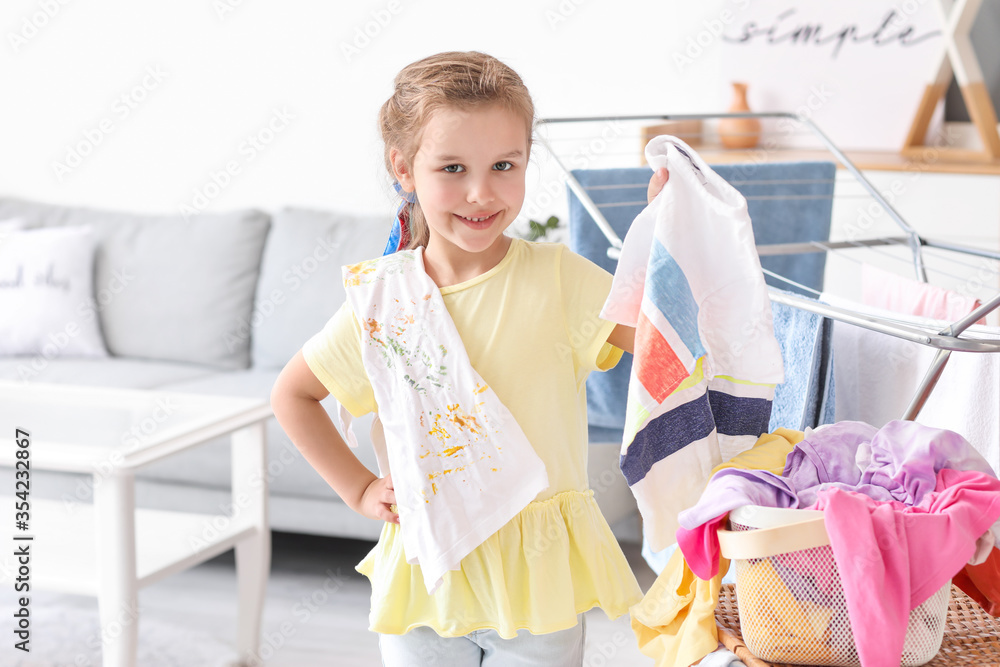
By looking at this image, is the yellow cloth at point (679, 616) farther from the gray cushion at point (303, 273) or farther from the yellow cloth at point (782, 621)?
the gray cushion at point (303, 273)

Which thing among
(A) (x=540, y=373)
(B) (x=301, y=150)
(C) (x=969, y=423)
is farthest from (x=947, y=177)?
(B) (x=301, y=150)

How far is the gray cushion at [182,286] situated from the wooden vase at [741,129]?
138cm

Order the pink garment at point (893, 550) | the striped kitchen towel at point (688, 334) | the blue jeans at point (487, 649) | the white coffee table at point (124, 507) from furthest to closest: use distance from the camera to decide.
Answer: the white coffee table at point (124, 507)
the blue jeans at point (487, 649)
the striped kitchen towel at point (688, 334)
the pink garment at point (893, 550)

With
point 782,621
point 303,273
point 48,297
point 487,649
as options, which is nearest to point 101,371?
point 48,297

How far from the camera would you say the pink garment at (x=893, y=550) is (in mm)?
726

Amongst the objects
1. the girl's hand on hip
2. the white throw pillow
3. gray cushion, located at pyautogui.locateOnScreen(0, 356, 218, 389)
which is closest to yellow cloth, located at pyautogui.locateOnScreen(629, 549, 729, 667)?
the girl's hand on hip

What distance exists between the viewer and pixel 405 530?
0.93 meters

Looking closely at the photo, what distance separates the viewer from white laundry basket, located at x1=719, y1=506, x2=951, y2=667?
0.76 meters

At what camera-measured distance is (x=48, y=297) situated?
9.39 ft

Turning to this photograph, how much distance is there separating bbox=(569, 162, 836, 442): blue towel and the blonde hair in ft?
2.58

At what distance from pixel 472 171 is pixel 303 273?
6.36 feet

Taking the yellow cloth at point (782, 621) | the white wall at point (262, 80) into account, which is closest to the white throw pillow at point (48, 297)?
the white wall at point (262, 80)

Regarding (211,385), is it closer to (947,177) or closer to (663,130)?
(663,130)

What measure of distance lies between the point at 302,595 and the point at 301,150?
1.43 meters
